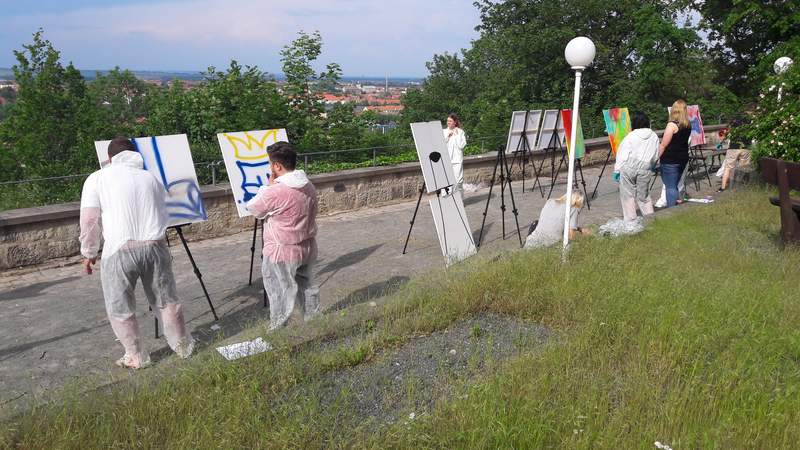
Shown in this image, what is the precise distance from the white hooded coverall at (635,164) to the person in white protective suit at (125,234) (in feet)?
20.8

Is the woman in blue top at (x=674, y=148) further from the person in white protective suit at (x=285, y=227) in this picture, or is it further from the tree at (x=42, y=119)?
the tree at (x=42, y=119)

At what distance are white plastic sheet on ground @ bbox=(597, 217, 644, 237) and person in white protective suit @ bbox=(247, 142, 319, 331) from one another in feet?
13.4

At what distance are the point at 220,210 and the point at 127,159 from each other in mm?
4889

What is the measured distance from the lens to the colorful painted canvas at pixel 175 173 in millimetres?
6988

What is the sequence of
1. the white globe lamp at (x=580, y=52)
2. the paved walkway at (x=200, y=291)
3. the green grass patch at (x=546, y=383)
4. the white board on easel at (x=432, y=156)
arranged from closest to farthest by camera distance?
the green grass patch at (x=546, y=383) → the paved walkway at (x=200, y=291) → the white globe lamp at (x=580, y=52) → the white board on easel at (x=432, y=156)

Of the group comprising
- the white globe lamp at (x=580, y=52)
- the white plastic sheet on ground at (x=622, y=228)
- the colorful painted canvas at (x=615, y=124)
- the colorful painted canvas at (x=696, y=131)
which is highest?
the white globe lamp at (x=580, y=52)

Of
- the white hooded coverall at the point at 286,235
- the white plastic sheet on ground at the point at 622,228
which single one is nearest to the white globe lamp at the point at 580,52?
the white plastic sheet on ground at the point at 622,228

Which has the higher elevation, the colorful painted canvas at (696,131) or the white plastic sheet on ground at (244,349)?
the white plastic sheet on ground at (244,349)

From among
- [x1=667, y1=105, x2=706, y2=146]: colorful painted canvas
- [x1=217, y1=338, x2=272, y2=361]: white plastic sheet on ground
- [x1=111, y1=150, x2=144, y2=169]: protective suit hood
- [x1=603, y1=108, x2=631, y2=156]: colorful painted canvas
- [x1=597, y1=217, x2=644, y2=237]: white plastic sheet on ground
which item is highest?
[x1=111, y1=150, x2=144, y2=169]: protective suit hood

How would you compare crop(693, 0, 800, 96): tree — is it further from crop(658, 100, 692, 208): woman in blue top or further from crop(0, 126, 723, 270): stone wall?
crop(0, 126, 723, 270): stone wall

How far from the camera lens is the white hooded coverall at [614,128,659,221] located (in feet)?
30.6

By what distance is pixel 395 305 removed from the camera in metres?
5.67

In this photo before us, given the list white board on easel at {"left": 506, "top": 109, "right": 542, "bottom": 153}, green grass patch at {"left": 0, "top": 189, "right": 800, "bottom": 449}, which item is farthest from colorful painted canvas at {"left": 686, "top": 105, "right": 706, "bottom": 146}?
green grass patch at {"left": 0, "top": 189, "right": 800, "bottom": 449}

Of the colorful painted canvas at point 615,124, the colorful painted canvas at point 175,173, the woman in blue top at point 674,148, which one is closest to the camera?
the colorful painted canvas at point 175,173
